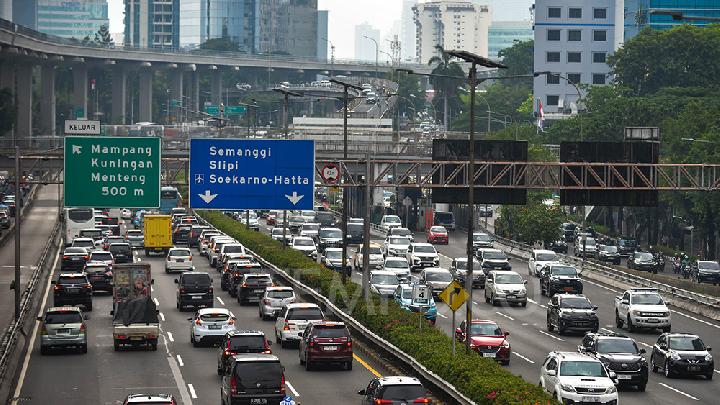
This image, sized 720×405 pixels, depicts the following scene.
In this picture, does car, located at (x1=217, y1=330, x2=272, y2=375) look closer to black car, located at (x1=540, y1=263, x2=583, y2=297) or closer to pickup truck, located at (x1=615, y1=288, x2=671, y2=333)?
pickup truck, located at (x1=615, y1=288, x2=671, y2=333)

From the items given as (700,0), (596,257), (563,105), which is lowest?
(596,257)

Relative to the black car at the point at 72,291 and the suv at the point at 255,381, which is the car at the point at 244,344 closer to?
the suv at the point at 255,381

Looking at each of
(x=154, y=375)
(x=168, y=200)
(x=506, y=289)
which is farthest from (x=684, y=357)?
(x=168, y=200)

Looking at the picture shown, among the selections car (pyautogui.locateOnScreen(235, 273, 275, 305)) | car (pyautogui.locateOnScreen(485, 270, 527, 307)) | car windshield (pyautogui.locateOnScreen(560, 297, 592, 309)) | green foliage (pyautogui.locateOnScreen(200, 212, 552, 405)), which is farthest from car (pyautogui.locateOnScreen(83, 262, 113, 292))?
car windshield (pyautogui.locateOnScreen(560, 297, 592, 309))

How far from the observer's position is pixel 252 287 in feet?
217

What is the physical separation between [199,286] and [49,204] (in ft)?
287

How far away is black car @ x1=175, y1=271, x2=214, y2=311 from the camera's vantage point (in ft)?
208

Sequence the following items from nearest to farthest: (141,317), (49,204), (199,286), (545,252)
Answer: (141,317)
(199,286)
(545,252)
(49,204)

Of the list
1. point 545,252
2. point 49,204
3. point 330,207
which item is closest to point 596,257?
point 545,252

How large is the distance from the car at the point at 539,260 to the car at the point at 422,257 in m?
5.50

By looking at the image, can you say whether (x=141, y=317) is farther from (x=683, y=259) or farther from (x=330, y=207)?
(x=330, y=207)

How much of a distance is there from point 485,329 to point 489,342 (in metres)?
0.70

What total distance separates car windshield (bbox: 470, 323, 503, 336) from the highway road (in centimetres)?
358

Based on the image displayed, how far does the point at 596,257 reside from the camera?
10062cm
